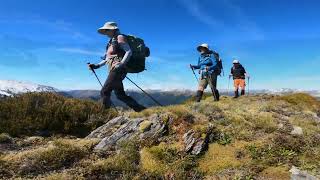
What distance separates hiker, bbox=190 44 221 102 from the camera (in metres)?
19.4

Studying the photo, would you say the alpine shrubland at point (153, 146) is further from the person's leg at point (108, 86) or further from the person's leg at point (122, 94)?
the person's leg at point (122, 94)

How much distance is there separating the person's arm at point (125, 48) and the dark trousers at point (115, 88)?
431mm

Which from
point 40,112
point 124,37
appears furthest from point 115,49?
point 40,112

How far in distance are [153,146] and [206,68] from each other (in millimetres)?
9414

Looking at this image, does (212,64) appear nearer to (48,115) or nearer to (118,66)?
(118,66)

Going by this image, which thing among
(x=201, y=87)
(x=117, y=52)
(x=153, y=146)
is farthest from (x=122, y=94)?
(x=201, y=87)

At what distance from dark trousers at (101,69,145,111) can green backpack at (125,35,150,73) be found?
0.35 m

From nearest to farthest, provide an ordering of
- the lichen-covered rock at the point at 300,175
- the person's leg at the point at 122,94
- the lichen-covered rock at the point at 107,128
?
the lichen-covered rock at the point at 300,175 → the lichen-covered rock at the point at 107,128 → the person's leg at the point at 122,94

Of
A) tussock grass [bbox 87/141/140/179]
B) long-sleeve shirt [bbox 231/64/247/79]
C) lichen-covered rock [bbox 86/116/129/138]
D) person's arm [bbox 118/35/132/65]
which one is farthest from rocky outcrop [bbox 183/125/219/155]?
A: long-sleeve shirt [bbox 231/64/247/79]

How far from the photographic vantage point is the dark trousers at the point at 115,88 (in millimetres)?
13180

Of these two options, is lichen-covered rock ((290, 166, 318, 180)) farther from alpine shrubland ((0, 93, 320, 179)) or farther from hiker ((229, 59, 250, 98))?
hiker ((229, 59, 250, 98))

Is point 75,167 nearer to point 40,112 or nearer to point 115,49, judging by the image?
point 40,112

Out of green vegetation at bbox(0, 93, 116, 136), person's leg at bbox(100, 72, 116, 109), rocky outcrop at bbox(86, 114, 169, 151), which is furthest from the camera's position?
person's leg at bbox(100, 72, 116, 109)

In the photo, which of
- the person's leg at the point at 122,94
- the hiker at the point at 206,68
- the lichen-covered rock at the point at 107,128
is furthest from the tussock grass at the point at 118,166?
the hiker at the point at 206,68
